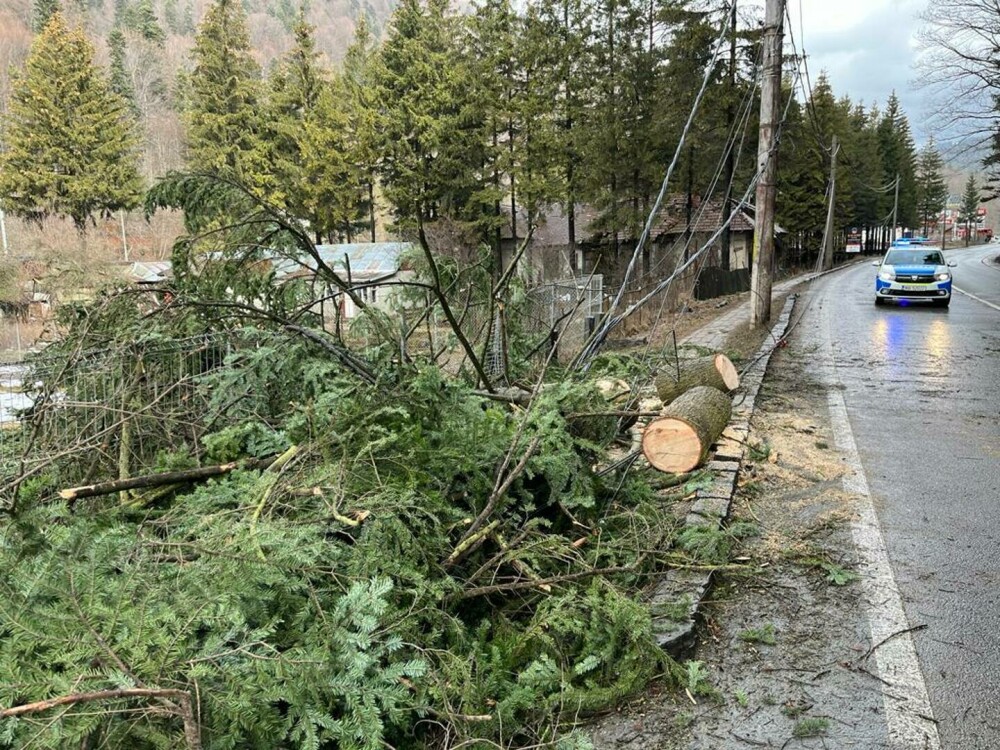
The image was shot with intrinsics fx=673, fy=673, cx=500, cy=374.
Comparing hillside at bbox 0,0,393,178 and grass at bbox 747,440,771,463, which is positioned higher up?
hillside at bbox 0,0,393,178

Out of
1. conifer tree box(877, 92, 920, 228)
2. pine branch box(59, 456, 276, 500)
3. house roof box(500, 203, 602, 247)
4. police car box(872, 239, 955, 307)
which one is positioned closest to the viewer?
pine branch box(59, 456, 276, 500)

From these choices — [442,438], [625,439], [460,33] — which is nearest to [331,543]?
[442,438]

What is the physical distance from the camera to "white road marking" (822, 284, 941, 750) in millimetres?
2680

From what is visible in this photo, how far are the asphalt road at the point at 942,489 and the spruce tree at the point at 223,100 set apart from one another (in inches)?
1322

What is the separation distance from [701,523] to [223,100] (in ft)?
133

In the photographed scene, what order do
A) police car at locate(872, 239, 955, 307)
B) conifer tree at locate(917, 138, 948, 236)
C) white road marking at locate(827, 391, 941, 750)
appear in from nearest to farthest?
white road marking at locate(827, 391, 941, 750) → police car at locate(872, 239, 955, 307) → conifer tree at locate(917, 138, 948, 236)

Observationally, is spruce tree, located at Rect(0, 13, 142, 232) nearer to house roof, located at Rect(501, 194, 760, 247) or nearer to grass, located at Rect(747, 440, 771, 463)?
house roof, located at Rect(501, 194, 760, 247)

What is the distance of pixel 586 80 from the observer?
2603 cm

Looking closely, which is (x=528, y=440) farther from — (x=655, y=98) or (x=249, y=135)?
(x=249, y=135)

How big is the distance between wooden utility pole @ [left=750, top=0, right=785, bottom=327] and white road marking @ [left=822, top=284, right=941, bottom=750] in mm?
8770

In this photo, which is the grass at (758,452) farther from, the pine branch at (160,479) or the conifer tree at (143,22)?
the conifer tree at (143,22)

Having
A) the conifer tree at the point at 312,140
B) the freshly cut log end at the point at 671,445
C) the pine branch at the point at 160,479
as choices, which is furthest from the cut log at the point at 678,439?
the conifer tree at the point at 312,140

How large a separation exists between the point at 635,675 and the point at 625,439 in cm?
338

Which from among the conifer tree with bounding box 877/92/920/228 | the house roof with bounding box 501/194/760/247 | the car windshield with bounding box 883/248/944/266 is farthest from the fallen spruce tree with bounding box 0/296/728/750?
the conifer tree with bounding box 877/92/920/228
